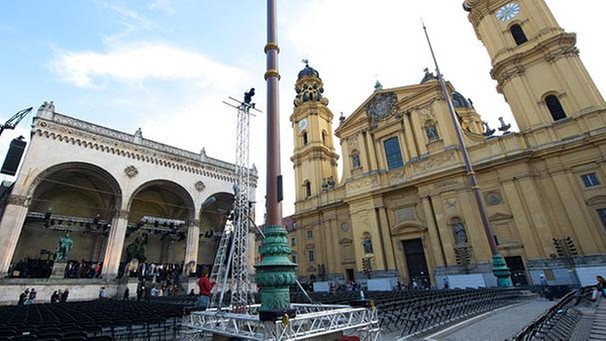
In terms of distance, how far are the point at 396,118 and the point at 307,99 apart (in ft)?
42.2

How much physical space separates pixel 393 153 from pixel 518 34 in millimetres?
12804

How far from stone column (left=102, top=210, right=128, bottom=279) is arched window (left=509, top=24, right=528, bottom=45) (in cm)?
3243

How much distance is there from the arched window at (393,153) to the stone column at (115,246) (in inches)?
873

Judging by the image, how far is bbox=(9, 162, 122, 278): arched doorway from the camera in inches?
761

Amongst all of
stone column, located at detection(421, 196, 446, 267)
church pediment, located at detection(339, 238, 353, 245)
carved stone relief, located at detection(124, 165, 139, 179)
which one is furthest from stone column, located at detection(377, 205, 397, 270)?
carved stone relief, located at detection(124, 165, 139, 179)

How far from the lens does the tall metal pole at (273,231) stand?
15.6 ft

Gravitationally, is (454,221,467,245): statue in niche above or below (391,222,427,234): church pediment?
below

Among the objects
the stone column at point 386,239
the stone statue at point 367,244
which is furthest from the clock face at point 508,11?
the stone statue at point 367,244

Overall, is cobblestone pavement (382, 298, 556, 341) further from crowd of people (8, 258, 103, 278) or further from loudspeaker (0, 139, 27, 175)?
crowd of people (8, 258, 103, 278)

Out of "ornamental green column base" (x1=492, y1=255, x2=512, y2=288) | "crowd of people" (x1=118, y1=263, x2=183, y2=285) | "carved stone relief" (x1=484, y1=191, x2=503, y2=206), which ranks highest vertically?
"carved stone relief" (x1=484, y1=191, x2=503, y2=206)

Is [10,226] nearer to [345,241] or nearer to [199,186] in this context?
[199,186]

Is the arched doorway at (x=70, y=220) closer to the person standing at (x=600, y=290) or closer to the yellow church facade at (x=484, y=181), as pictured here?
the yellow church facade at (x=484, y=181)

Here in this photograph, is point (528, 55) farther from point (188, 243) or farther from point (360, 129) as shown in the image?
point (188, 243)

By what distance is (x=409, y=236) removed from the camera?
69.1 feet
